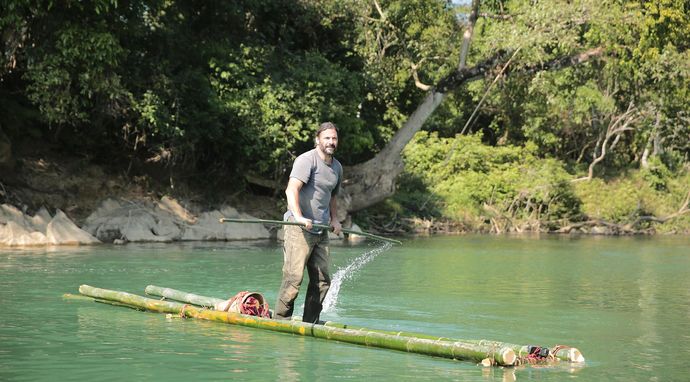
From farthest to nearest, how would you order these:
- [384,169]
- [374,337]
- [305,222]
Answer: [384,169] < [305,222] < [374,337]

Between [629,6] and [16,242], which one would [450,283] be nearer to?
[16,242]

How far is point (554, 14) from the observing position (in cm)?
2284

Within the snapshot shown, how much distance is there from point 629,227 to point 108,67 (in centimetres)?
1705

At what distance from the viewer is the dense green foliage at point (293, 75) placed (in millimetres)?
20188

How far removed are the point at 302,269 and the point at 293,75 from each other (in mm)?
14595

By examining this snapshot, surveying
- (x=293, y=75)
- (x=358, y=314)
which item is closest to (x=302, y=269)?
(x=358, y=314)

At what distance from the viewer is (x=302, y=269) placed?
911cm

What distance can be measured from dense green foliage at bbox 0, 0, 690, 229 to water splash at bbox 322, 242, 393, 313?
177 inches

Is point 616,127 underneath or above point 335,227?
above

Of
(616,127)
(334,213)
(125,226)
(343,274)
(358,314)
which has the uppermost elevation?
(616,127)

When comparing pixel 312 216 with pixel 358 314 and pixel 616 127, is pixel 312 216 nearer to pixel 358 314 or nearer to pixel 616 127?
pixel 358 314

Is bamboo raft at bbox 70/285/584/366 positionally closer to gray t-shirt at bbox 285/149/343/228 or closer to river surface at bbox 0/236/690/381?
river surface at bbox 0/236/690/381

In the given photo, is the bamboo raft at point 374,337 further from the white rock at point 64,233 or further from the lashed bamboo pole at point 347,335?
the white rock at point 64,233

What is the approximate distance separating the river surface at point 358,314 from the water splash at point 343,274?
52 millimetres
